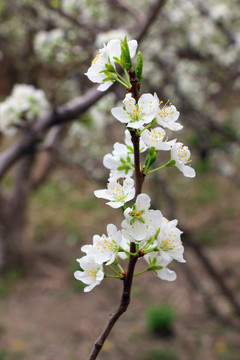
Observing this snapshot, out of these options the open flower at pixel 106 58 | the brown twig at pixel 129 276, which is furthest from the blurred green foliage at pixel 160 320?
the open flower at pixel 106 58

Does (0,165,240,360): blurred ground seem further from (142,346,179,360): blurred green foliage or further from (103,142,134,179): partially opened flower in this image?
(103,142,134,179): partially opened flower

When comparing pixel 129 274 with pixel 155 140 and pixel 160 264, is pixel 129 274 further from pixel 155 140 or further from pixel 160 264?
pixel 155 140

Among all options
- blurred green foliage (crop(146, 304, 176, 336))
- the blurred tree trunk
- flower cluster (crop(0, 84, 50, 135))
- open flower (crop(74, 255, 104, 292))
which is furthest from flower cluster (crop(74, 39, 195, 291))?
the blurred tree trunk

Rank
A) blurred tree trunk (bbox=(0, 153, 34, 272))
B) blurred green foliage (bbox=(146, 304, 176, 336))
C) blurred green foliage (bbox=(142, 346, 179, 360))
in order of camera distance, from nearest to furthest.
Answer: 1. blurred green foliage (bbox=(142, 346, 179, 360))
2. blurred green foliage (bbox=(146, 304, 176, 336))
3. blurred tree trunk (bbox=(0, 153, 34, 272))

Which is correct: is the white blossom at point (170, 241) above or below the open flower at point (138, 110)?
below

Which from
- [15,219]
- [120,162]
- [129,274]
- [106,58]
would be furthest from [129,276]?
[15,219]

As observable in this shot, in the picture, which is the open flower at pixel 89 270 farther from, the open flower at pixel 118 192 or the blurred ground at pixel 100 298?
the blurred ground at pixel 100 298

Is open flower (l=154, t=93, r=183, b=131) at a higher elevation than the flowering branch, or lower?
higher
